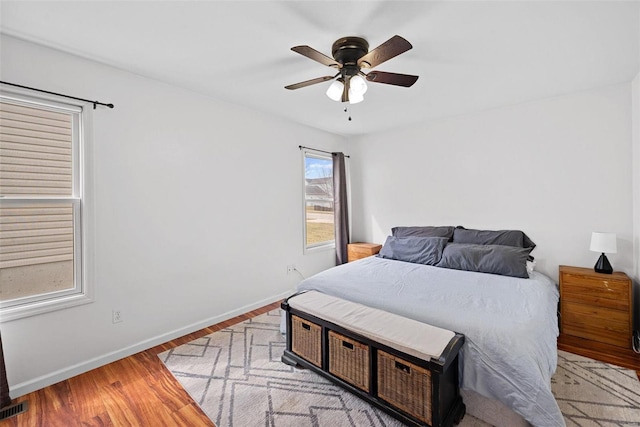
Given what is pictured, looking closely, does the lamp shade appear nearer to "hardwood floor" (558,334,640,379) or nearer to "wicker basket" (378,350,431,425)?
"hardwood floor" (558,334,640,379)

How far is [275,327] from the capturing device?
2.99 meters

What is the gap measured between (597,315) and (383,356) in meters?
2.28

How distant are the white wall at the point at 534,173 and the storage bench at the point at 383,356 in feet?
7.55

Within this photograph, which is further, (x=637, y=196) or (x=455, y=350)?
(x=637, y=196)

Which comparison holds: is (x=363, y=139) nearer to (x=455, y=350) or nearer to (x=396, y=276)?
(x=396, y=276)

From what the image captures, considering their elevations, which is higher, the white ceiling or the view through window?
the white ceiling

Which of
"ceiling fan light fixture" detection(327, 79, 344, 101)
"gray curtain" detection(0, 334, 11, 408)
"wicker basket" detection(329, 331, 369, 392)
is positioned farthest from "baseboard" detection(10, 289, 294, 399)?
"ceiling fan light fixture" detection(327, 79, 344, 101)

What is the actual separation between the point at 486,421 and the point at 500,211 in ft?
8.13

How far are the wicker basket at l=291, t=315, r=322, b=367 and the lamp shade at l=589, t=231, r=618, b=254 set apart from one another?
2678mm

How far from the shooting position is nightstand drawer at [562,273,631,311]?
2.48 m

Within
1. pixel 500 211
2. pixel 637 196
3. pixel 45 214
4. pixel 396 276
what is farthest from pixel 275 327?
pixel 637 196

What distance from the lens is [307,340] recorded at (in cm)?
219

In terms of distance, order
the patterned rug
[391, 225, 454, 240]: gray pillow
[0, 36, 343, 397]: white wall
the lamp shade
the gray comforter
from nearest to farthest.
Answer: the gray comforter
the patterned rug
[0, 36, 343, 397]: white wall
the lamp shade
[391, 225, 454, 240]: gray pillow

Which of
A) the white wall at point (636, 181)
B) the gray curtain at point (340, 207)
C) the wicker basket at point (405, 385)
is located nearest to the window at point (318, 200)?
the gray curtain at point (340, 207)
